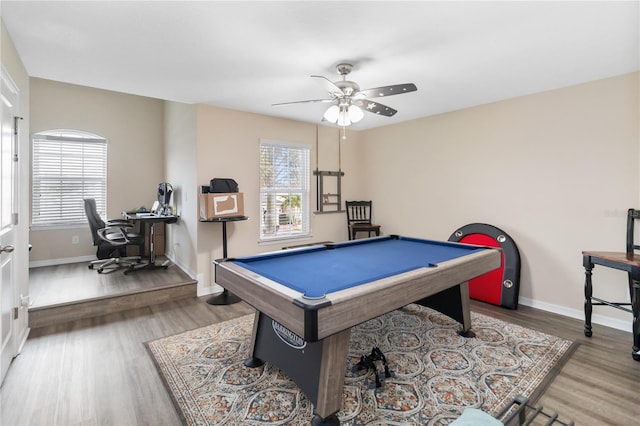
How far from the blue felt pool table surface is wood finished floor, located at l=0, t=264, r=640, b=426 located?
1051mm

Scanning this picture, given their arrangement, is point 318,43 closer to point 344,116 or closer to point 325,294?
point 344,116

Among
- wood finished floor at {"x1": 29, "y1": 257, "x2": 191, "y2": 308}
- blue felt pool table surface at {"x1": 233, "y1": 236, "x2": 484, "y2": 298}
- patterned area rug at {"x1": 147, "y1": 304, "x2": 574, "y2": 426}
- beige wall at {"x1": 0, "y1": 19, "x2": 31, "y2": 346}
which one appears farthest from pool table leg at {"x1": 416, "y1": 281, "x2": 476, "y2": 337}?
beige wall at {"x1": 0, "y1": 19, "x2": 31, "y2": 346}

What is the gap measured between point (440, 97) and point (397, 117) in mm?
1033

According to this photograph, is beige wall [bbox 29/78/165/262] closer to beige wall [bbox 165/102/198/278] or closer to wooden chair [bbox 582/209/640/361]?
beige wall [bbox 165/102/198/278]

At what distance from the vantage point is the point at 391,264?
7.68ft

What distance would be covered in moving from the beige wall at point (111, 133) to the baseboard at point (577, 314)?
6055 mm

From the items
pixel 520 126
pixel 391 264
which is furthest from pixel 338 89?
pixel 520 126

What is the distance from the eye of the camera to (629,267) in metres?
2.46

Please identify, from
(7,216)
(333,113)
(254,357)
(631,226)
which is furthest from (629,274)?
(7,216)

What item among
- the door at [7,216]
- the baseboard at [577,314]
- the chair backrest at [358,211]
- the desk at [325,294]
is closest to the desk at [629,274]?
the baseboard at [577,314]

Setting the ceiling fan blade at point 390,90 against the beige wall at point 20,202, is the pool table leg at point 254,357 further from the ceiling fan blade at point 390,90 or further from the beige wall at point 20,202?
the ceiling fan blade at point 390,90

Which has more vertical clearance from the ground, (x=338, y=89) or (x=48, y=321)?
(x=338, y=89)

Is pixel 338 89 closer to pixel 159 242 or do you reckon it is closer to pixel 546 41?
pixel 546 41

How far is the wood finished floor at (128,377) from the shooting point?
1819 millimetres
